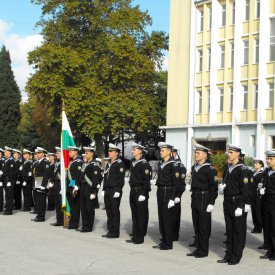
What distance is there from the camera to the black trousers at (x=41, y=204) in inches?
644

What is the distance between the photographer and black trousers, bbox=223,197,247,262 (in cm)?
1040

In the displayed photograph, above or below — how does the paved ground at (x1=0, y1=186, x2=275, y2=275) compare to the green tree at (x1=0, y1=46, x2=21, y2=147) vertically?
below

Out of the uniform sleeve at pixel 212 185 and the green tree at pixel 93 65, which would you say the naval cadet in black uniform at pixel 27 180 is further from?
the green tree at pixel 93 65

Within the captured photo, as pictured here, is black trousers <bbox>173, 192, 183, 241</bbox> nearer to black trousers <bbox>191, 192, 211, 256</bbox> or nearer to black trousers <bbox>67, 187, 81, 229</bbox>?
black trousers <bbox>191, 192, 211, 256</bbox>

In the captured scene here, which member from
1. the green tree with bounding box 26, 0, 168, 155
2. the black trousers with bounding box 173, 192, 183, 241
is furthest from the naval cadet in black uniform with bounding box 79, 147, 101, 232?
the green tree with bounding box 26, 0, 168, 155

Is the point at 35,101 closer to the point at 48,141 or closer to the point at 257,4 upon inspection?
the point at 48,141

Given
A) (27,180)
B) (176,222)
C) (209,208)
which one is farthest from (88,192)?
(27,180)

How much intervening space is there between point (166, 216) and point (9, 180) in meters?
7.42

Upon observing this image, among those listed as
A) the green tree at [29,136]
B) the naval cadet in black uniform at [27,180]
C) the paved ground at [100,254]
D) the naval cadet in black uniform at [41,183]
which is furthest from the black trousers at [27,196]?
the green tree at [29,136]

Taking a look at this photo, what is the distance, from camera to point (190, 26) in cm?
4678

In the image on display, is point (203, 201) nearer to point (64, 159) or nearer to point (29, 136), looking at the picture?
point (64, 159)

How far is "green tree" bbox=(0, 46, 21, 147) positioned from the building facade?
29.4 metres

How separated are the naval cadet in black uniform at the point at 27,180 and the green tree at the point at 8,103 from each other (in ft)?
177

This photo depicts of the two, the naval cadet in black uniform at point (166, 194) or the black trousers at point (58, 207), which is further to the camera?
the black trousers at point (58, 207)
